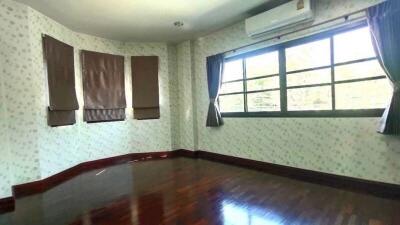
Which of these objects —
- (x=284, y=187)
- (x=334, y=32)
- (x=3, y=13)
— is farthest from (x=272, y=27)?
(x=3, y=13)

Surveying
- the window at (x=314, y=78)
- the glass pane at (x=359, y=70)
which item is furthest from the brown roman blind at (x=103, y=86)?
the glass pane at (x=359, y=70)

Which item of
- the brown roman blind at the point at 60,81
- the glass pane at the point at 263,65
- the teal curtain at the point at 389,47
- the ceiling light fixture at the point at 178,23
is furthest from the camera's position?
the ceiling light fixture at the point at 178,23

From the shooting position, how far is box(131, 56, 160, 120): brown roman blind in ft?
16.5

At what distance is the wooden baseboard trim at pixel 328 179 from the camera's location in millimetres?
2646

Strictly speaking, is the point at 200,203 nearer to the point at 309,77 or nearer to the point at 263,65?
the point at 309,77

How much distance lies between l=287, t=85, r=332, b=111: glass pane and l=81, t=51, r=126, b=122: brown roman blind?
3.28m

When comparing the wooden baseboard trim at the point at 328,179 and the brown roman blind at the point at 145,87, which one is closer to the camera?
the wooden baseboard trim at the point at 328,179

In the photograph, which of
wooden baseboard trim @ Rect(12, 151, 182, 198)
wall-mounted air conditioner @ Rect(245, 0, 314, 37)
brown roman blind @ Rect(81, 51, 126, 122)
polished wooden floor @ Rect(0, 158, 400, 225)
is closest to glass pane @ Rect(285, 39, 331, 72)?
wall-mounted air conditioner @ Rect(245, 0, 314, 37)

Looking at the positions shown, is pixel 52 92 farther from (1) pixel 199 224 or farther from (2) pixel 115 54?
(1) pixel 199 224

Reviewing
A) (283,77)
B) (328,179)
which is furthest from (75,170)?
(328,179)

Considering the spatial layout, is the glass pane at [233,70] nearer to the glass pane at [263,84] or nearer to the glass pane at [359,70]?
the glass pane at [263,84]

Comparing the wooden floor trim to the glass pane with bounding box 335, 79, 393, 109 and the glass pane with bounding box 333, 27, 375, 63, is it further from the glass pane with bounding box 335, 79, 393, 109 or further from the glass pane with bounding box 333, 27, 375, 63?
the glass pane with bounding box 333, 27, 375, 63

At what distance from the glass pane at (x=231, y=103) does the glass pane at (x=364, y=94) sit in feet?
5.33

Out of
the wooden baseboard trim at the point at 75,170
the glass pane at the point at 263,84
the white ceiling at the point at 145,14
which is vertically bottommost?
the wooden baseboard trim at the point at 75,170
